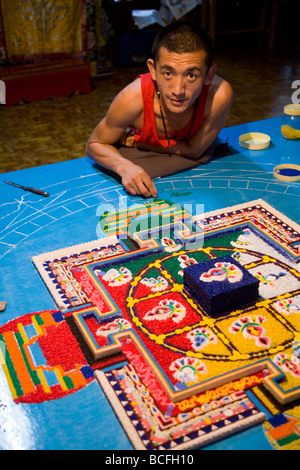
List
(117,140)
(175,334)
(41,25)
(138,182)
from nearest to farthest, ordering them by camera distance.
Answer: (175,334) < (138,182) < (117,140) < (41,25)

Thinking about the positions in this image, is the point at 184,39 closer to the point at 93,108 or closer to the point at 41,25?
the point at 93,108

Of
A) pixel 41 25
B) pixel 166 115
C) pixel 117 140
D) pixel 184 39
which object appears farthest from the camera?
pixel 41 25

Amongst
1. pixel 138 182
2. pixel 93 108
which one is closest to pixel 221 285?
pixel 138 182

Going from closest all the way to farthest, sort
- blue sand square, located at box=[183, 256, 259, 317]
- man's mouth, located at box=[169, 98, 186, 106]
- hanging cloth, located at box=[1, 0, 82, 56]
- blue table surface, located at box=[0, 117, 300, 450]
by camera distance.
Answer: blue table surface, located at box=[0, 117, 300, 450] → blue sand square, located at box=[183, 256, 259, 317] → man's mouth, located at box=[169, 98, 186, 106] → hanging cloth, located at box=[1, 0, 82, 56]

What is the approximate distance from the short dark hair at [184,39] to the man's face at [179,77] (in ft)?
0.06

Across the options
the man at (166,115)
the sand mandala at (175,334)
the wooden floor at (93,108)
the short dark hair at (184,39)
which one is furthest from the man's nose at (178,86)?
the wooden floor at (93,108)

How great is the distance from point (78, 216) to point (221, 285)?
2.82ft

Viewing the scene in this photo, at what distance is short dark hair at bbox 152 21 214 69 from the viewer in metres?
2.09

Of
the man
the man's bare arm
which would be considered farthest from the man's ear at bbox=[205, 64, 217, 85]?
the man's bare arm

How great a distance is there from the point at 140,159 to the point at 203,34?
2.17ft

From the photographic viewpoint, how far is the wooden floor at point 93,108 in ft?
→ 11.9

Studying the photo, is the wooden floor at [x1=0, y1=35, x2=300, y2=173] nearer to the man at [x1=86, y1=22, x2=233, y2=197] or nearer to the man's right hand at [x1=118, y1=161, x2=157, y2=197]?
the man at [x1=86, y1=22, x2=233, y2=197]

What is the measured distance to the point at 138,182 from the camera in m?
2.31

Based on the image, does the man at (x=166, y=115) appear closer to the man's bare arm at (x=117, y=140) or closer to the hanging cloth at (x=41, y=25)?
the man's bare arm at (x=117, y=140)
